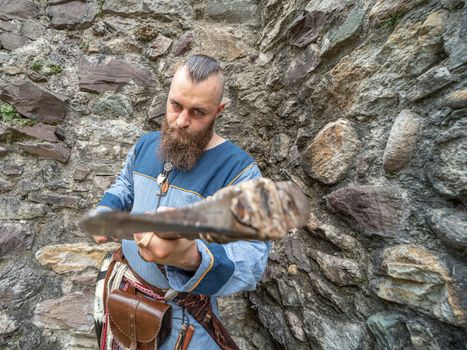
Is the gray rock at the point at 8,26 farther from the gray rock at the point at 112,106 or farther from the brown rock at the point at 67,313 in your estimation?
the brown rock at the point at 67,313

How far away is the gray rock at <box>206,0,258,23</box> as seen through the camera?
1.65m

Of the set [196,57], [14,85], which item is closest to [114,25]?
[14,85]

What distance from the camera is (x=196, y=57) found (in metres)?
1.02

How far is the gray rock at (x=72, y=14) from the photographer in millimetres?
1504

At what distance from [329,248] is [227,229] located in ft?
2.68

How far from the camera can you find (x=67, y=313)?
56.7 inches

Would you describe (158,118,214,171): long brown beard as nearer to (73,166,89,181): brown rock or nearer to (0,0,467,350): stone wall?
(0,0,467,350): stone wall

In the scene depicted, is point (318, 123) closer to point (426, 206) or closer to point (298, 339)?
point (426, 206)

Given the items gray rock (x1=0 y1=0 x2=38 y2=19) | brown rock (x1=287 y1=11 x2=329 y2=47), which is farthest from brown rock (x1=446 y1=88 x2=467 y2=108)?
→ gray rock (x1=0 y1=0 x2=38 y2=19)

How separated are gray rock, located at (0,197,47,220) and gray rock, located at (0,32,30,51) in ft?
2.73

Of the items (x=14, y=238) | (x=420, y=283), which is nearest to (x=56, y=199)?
(x=14, y=238)

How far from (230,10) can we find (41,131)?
132 cm

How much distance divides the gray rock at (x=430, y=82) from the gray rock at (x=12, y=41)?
6.22ft

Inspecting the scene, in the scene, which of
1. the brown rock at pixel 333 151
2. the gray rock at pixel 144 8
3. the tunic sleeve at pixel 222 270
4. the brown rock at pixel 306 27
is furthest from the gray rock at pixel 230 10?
the tunic sleeve at pixel 222 270
